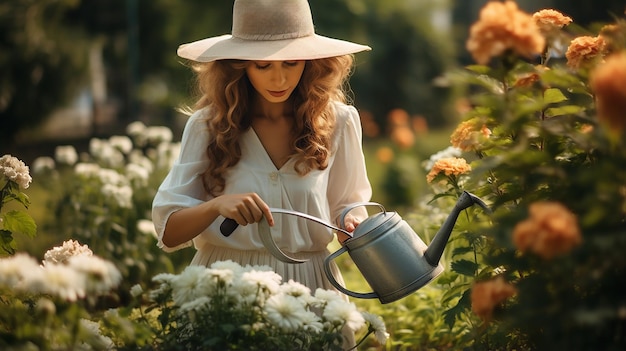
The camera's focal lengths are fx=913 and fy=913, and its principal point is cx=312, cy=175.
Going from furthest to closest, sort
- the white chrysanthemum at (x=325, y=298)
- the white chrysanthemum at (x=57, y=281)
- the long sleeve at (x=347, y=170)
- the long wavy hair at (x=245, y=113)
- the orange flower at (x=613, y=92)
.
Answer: the long sleeve at (x=347, y=170)
the long wavy hair at (x=245, y=113)
the white chrysanthemum at (x=325, y=298)
the white chrysanthemum at (x=57, y=281)
the orange flower at (x=613, y=92)

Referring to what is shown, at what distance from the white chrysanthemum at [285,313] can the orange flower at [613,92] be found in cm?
84

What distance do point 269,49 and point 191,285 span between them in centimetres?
87

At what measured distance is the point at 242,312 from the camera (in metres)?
2.12

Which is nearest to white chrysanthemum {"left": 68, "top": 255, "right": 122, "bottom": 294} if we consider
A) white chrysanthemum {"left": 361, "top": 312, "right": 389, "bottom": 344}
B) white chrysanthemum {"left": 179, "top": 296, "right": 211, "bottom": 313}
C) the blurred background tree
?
white chrysanthemum {"left": 179, "top": 296, "right": 211, "bottom": 313}

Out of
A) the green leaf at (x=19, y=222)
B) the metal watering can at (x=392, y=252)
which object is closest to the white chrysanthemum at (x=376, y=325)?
the metal watering can at (x=392, y=252)

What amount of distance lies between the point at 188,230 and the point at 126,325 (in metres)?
0.78

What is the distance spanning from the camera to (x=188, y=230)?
270cm

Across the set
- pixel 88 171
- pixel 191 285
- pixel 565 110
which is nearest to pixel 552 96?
pixel 565 110

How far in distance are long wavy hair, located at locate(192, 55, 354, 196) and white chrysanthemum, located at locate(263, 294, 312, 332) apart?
79 centimetres

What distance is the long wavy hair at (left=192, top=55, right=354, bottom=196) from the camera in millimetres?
2852

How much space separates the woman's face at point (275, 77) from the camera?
8.99ft

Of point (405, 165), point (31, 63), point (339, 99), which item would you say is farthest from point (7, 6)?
point (339, 99)

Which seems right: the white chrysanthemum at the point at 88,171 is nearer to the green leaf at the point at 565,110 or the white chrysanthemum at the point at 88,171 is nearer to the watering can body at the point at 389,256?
the watering can body at the point at 389,256

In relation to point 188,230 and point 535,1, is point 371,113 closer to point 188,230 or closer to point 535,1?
point 535,1
